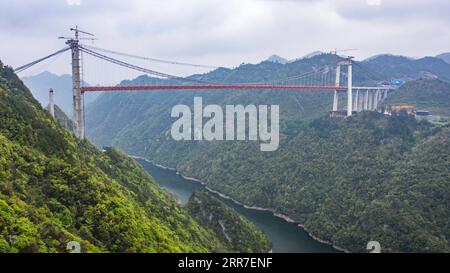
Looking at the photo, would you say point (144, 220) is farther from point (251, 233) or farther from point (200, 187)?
point (200, 187)

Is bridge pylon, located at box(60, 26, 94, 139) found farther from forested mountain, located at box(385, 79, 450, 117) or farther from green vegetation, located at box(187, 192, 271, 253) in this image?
forested mountain, located at box(385, 79, 450, 117)

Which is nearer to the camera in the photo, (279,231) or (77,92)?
(77,92)

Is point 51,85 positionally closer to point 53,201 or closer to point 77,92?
point 77,92

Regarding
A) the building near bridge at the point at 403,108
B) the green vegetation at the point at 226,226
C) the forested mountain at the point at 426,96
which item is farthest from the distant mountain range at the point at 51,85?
the green vegetation at the point at 226,226

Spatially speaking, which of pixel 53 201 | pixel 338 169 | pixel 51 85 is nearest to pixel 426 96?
pixel 338 169

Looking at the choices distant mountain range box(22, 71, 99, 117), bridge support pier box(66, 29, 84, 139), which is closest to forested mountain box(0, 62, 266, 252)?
bridge support pier box(66, 29, 84, 139)

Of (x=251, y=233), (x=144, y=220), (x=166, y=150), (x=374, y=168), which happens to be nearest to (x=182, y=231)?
(x=144, y=220)
